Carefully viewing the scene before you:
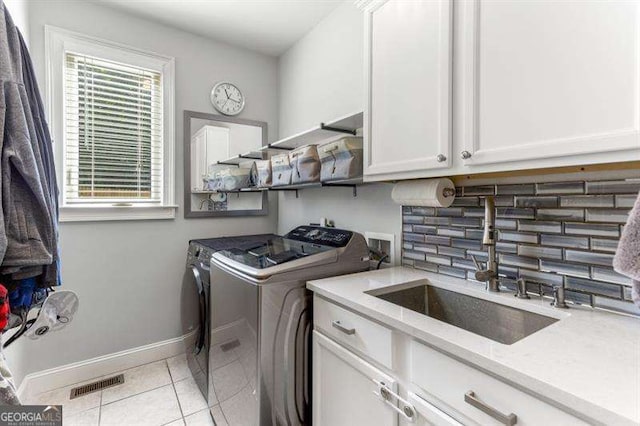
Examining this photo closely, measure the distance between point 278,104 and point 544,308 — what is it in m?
2.58

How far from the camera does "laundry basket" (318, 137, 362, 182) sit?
1562 mm

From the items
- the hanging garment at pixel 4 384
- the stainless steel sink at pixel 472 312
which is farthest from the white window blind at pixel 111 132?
the stainless steel sink at pixel 472 312

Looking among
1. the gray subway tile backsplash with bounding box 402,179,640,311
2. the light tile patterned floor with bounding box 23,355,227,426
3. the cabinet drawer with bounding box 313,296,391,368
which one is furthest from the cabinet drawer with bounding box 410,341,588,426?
the light tile patterned floor with bounding box 23,355,227,426

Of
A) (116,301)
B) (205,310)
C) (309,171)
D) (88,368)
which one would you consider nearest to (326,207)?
(309,171)

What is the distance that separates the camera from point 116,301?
2.28 meters

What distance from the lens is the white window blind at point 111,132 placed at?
6.99ft

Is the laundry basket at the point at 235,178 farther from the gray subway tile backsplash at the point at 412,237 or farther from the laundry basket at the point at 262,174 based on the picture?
the gray subway tile backsplash at the point at 412,237

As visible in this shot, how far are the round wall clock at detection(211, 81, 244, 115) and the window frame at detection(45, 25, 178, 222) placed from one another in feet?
1.08

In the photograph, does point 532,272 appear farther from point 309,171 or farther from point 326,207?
point 326,207

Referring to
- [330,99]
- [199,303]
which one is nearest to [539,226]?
[330,99]

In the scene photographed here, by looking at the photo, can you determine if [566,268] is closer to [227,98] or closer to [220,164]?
[220,164]

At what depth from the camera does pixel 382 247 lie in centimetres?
185

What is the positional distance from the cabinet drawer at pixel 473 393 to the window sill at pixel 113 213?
2.13m

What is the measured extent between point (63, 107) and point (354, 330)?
2359 millimetres
